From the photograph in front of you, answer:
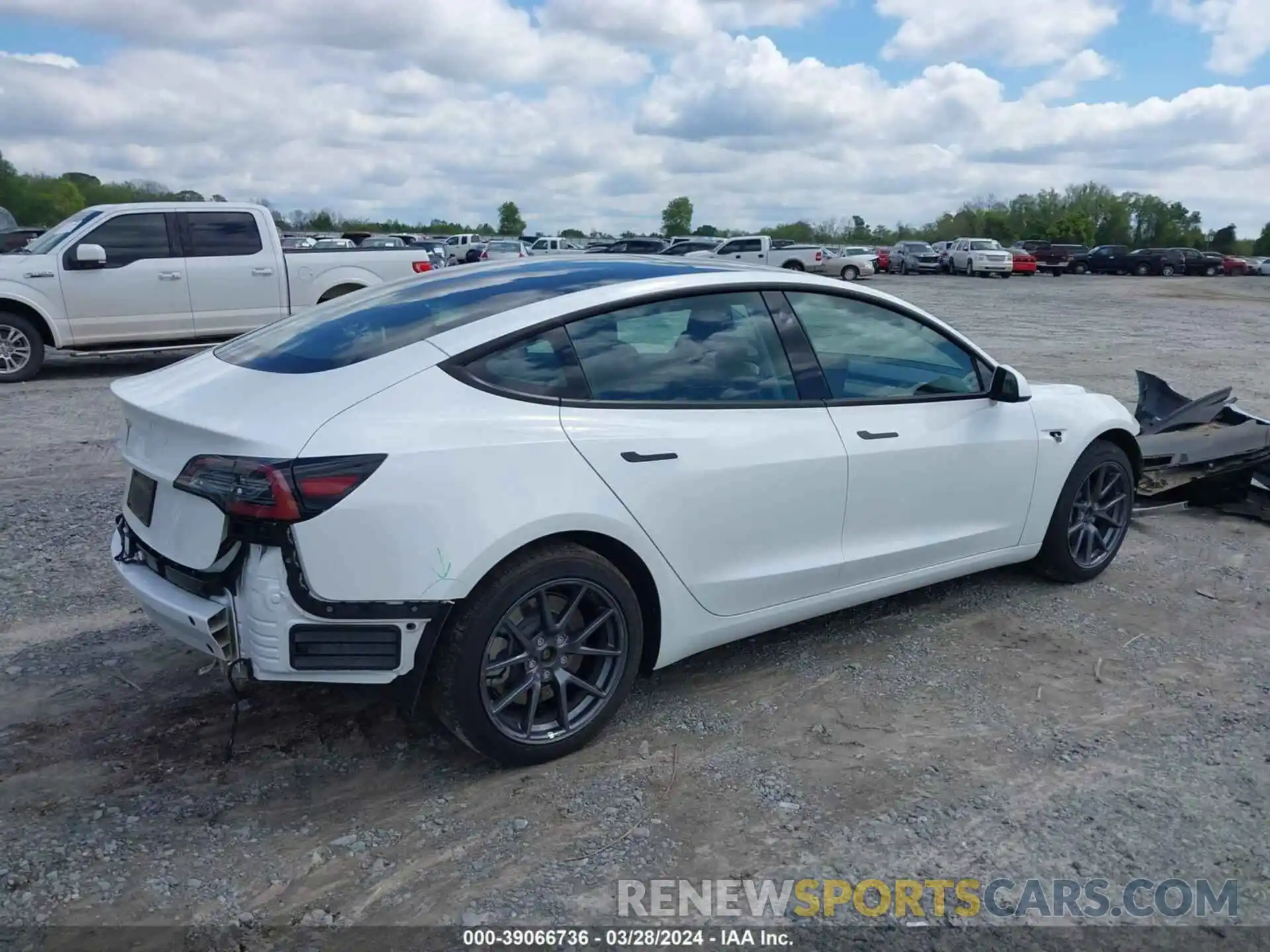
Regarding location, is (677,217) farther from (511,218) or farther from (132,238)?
(132,238)

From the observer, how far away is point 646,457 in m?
3.53

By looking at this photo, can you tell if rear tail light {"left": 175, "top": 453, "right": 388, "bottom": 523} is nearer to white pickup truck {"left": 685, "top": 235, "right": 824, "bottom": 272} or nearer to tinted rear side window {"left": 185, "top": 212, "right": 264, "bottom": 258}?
tinted rear side window {"left": 185, "top": 212, "right": 264, "bottom": 258}

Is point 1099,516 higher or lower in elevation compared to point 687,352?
lower

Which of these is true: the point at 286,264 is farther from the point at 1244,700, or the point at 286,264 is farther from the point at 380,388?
the point at 1244,700

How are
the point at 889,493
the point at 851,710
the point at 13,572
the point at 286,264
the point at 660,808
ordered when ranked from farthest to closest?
the point at 286,264
the point at 13,572
the point at 889,493
the point at 851,710
the point at 660,808

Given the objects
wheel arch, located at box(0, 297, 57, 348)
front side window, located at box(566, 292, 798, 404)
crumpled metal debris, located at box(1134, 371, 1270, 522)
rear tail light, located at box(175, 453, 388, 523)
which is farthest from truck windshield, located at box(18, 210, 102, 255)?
crumpled metal debris, located at box(1134, 371, 1270, 522)

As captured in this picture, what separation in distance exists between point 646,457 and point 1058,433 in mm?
2483

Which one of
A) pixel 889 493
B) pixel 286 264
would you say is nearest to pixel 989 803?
pixel 889 493

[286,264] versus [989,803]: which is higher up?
[286,264]

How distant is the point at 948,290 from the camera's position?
35.6 m

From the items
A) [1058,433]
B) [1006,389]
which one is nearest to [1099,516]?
[1058,433]

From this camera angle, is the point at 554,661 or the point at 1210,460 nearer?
the point at 554,661

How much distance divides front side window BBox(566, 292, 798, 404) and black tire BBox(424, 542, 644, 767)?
1.95 ft

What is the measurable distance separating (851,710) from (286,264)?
10402mm
